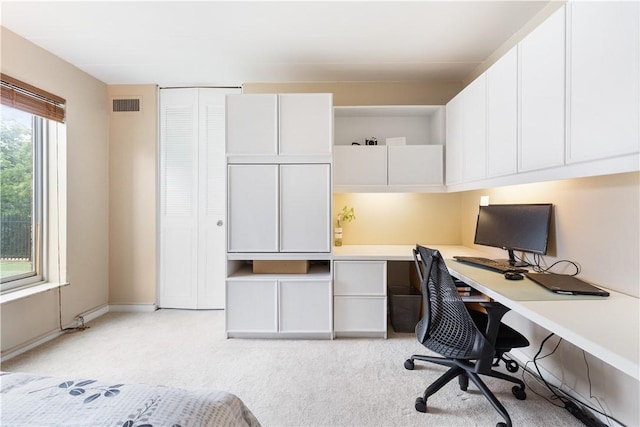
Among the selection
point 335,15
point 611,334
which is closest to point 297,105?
point 335,15

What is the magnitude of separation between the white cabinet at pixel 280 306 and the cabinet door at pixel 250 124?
1247 mm

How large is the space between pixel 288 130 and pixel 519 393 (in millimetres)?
2645

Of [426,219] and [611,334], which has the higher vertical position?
[426,219]

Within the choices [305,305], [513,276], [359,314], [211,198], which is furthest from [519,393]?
[211,198]

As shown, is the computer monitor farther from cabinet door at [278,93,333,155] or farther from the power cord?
cabinet door at [278,93,333,155]

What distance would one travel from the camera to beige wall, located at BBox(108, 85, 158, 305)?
3.31 metres

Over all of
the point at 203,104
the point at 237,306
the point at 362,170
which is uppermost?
the point at 203,104

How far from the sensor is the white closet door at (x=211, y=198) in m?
3.30

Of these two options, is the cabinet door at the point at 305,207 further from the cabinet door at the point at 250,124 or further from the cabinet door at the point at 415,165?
the cabinet door at the point at 415,165

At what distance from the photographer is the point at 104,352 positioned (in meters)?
2.38

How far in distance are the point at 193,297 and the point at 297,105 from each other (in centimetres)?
254

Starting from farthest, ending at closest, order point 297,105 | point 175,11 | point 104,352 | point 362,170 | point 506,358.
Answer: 1. point 362,170
2. point 297,105
3. point 104,352
4. point 506,358
5. point 175,11

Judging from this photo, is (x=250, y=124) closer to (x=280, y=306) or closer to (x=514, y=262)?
(x=280, y=306)

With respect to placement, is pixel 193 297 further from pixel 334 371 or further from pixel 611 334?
pixel 611 334
